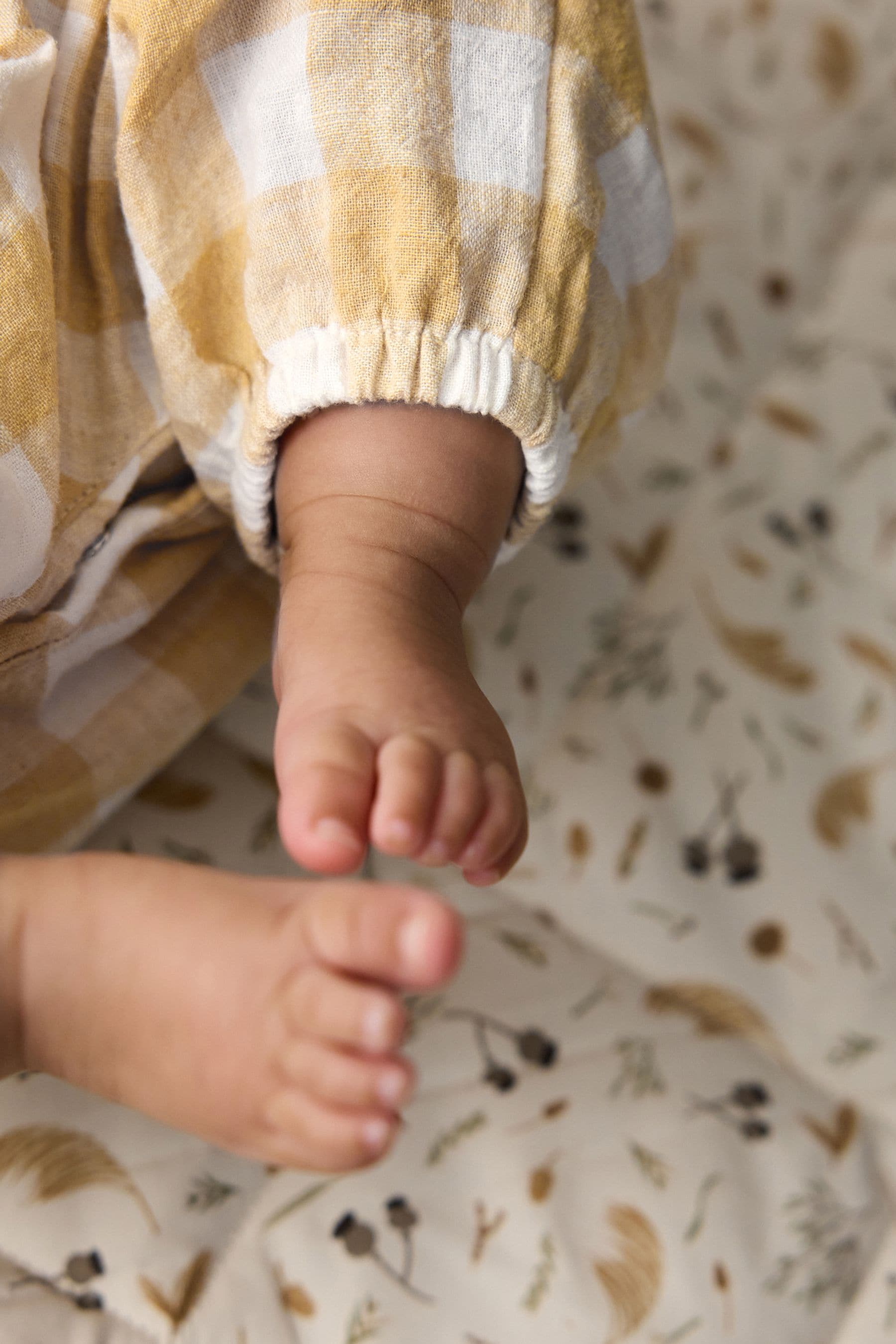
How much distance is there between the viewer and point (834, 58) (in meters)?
0.80

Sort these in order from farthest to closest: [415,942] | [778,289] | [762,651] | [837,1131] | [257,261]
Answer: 1. [778,289]
2. [762,651]
3. [837,1131]
4. [257,261]
5. [415,942]

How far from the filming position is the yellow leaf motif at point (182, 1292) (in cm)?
40

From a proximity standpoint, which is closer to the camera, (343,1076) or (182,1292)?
(343,1076)

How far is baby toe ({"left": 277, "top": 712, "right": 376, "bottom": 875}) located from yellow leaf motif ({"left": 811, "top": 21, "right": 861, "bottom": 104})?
0.71 metres

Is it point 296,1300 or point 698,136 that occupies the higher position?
point 698,136

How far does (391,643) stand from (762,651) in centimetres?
33

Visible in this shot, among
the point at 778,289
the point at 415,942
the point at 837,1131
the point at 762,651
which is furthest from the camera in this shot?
the point at 778,289

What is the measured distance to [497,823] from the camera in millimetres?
318

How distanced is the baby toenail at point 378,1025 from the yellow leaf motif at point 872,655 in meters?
0.41

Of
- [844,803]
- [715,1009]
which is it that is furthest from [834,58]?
[715,1009]

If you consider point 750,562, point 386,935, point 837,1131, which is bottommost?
point 837,1131

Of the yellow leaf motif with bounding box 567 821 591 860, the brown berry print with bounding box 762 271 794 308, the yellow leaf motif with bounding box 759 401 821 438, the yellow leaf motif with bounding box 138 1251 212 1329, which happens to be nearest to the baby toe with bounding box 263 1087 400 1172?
the yellow leaf motif with bounding box 138 1251 212 1329

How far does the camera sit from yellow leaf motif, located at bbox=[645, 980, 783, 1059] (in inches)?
20.4

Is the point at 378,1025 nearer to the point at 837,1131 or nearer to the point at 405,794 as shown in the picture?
the point at 405,794
